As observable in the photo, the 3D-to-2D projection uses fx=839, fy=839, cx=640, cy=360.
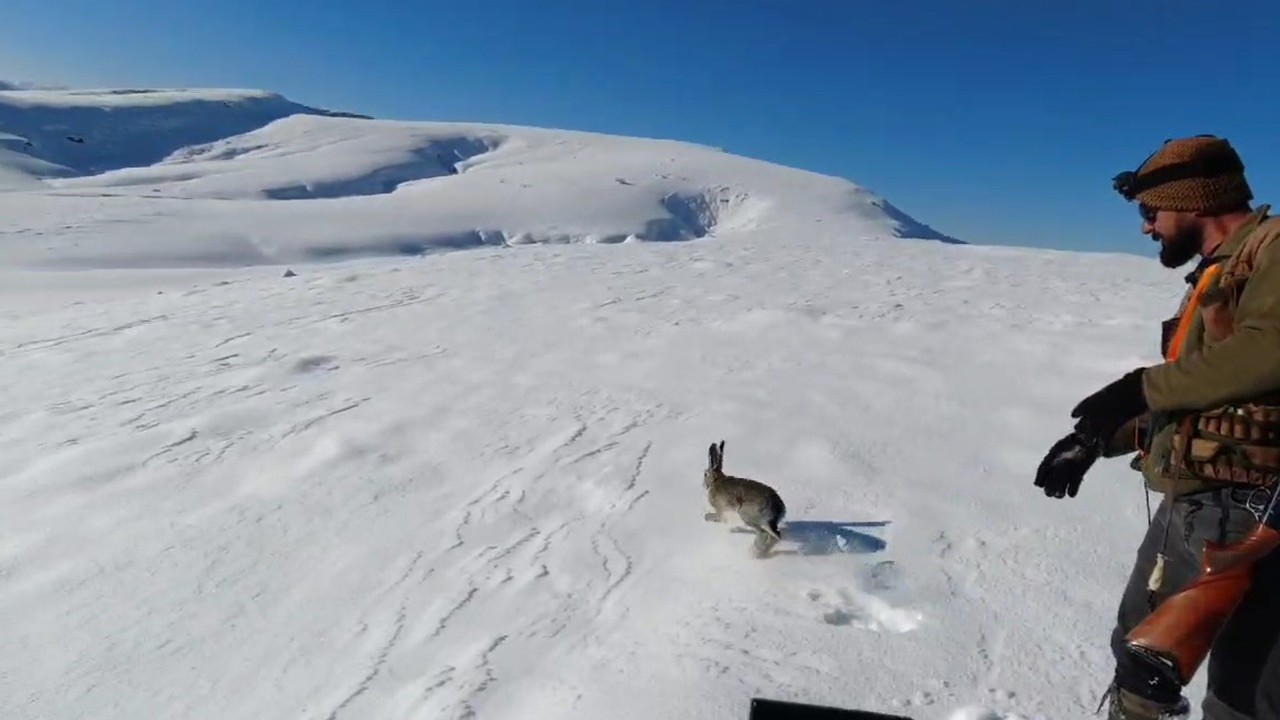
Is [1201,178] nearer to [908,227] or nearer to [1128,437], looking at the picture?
[1128,437]

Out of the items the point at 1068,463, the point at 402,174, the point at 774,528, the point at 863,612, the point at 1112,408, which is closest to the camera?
the point at 1112,408

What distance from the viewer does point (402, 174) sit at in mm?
61281

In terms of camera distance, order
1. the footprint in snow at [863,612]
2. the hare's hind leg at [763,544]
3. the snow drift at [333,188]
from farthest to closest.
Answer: the snow drift at [333,188]
the hare's hind leg at [763,544]
the footprint in snow at [863,612]

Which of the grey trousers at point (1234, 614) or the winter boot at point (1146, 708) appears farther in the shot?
the winter boot at point (1146, 708)

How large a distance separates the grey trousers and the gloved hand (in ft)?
0.73

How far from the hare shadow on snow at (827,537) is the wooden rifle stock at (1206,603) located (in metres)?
2.14

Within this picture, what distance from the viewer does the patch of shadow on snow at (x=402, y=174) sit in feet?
171

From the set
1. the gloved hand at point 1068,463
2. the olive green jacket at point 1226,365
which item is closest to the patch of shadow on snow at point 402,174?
the gloved hand at point 1068,463

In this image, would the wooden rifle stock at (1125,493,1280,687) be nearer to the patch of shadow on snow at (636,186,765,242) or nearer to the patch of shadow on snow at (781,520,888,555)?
the patch of shadow on snow at (781,520,888,555)

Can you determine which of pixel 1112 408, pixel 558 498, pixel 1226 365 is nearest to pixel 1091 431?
pixel 1112 408

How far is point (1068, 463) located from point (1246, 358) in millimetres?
638

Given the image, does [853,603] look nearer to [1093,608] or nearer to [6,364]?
[1093,608]

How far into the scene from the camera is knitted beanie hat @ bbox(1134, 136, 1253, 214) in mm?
2080

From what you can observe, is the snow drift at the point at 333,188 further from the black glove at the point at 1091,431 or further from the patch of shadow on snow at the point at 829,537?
the black glove at the point at 1091,431
